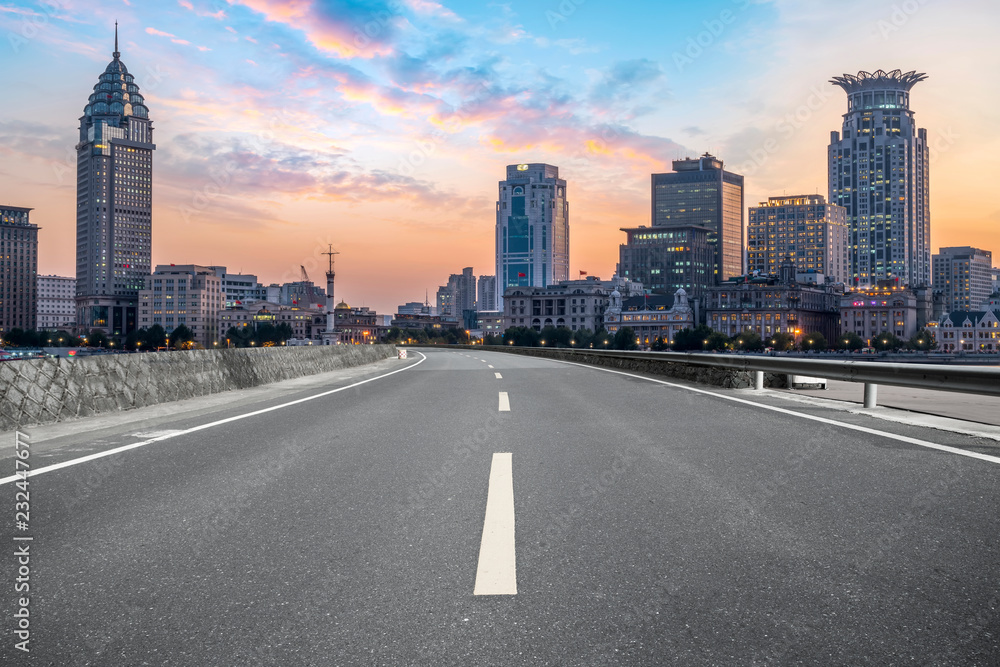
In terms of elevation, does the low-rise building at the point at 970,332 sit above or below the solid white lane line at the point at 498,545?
above

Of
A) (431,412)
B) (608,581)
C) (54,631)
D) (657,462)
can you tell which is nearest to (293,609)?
(54,631)

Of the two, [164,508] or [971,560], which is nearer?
[971,560]

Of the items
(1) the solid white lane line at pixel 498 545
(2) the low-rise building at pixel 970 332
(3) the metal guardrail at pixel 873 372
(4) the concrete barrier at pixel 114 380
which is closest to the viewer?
(1) the solid white lane line at pixel 498 545

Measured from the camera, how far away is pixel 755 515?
172 inches

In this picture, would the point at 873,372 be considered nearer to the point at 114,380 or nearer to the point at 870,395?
the point at 870,395

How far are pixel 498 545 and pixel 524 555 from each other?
0.70 ft

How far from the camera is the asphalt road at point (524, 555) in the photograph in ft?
8.66

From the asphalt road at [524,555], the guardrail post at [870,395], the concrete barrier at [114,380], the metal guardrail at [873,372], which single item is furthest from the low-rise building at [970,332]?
the asphalt road at [524,555]

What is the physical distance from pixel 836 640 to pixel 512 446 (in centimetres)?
474

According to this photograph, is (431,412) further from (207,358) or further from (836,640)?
(836,640)

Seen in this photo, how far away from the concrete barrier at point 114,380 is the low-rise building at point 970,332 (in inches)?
7796

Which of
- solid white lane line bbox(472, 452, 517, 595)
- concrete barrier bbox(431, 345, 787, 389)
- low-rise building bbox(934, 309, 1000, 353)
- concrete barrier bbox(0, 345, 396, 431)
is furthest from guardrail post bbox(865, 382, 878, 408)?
low-rise building bbox(934, 309, 1000, 353)

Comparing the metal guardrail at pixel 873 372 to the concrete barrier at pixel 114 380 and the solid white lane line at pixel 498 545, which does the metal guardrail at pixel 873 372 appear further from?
the concrete barrier at pixel 114 380

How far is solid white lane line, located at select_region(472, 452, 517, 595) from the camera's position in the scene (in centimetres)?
321
